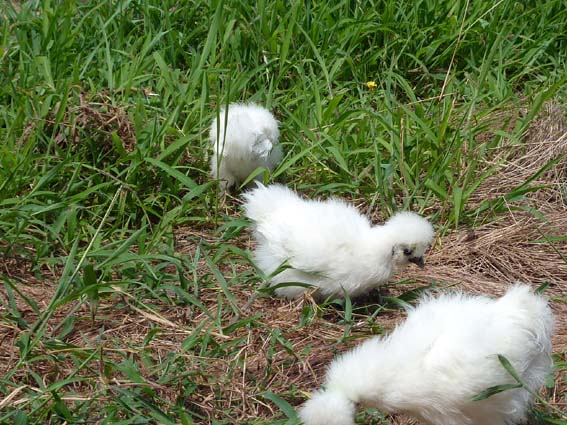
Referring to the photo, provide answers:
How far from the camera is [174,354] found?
3.88m

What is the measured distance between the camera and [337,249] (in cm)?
428

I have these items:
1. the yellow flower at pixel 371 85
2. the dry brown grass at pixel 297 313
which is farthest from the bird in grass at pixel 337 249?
the yellow flower at pixel 371 85

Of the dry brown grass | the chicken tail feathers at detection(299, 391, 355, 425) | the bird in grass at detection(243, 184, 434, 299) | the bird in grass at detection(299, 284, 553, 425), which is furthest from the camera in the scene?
the bird in grass at detection(243, 184, 434, 299)

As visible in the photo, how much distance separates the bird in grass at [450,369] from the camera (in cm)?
340

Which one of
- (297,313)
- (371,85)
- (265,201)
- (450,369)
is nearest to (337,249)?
(297,313)

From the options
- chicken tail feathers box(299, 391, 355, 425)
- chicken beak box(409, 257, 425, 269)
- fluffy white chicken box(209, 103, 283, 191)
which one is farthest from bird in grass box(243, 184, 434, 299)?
chicken tail feathers box(299, 391, 355, 425)

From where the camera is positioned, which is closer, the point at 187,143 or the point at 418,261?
the point at 418,261

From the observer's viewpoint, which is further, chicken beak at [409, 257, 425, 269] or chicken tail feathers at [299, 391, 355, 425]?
chicken beak at [409, 257, 425, 269]

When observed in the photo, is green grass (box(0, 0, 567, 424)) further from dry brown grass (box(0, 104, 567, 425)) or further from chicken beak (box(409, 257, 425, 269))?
chicken beak (box(409, 257, 425, 269))

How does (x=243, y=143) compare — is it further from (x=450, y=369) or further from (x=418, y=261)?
(x=450, y=369)

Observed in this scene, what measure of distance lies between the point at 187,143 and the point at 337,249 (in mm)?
1258

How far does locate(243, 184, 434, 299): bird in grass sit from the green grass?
0.19 m

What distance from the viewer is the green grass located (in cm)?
389

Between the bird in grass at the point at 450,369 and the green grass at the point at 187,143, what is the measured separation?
266 millimetres
